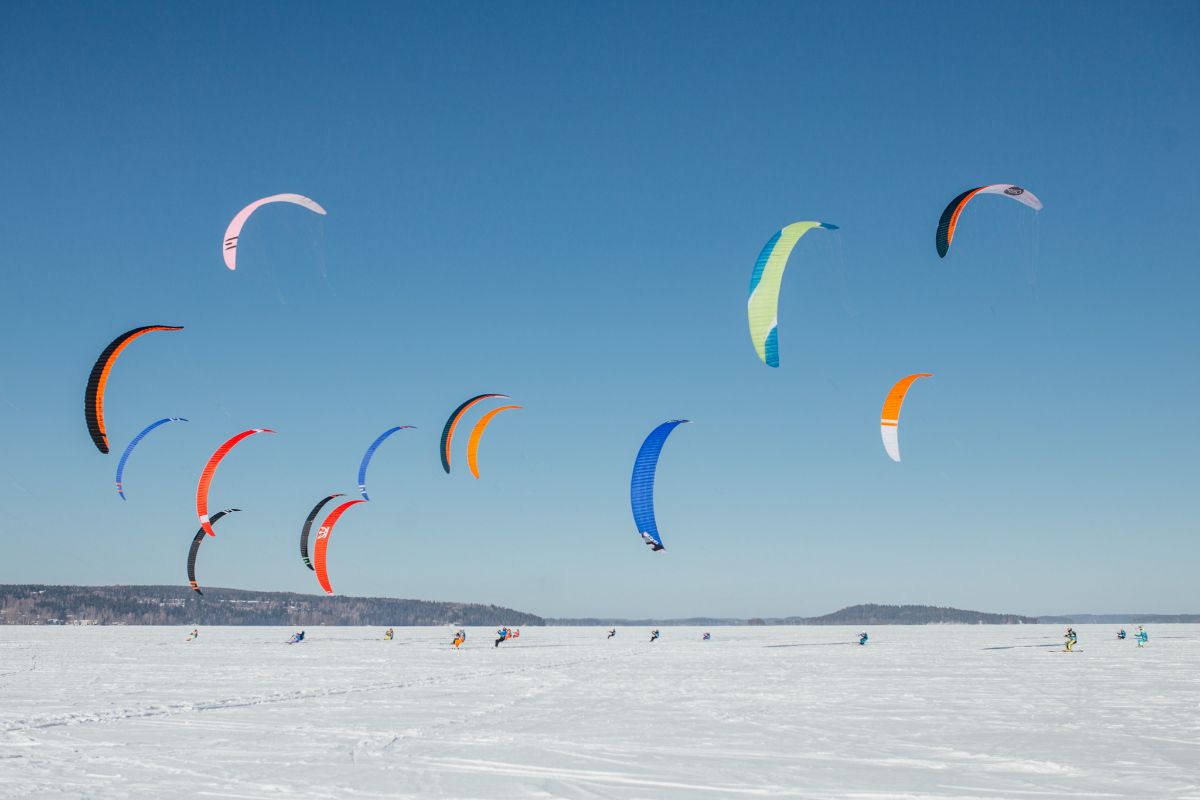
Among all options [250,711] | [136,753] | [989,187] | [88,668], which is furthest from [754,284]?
[88,668]

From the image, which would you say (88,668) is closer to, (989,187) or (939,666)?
(939,666)

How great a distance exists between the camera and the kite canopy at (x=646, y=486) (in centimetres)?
1878

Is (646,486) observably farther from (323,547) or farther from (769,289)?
(323,547)

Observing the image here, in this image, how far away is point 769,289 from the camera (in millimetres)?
16938

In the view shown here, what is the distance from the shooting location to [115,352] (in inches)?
727

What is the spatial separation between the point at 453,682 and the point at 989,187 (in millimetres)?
13201

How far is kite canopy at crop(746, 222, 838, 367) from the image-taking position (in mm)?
16750

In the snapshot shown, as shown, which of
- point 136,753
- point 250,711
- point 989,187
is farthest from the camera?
point 989,187

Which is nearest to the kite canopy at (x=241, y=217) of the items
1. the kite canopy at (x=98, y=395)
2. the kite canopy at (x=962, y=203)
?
the kite canopy at (x=98, y=395)

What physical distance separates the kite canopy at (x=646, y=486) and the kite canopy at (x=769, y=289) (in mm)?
2665

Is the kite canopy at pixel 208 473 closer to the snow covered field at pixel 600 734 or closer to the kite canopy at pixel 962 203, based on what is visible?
the snow covered field at pixel 600 734

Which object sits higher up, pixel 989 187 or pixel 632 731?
pixel 989 187

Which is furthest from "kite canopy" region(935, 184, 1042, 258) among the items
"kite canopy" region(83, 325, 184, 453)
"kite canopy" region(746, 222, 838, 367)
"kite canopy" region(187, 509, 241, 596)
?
"kite canopy" region(187, 509, 241, 596)

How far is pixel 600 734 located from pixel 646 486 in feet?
27.1
